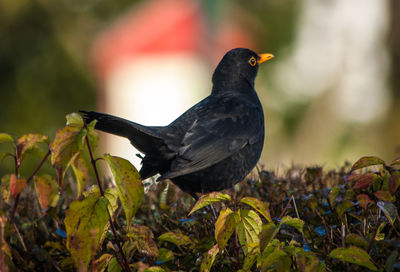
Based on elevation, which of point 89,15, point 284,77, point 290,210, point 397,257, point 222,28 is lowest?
point 397,257

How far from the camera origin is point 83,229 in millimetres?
2205

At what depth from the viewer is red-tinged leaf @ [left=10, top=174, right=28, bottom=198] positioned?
2295 millimetres

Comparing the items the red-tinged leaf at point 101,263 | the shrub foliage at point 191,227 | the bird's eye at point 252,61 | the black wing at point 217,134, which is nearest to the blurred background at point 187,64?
the bird's eye at point 252,61

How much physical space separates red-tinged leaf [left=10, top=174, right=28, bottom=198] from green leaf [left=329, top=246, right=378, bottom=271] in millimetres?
1211

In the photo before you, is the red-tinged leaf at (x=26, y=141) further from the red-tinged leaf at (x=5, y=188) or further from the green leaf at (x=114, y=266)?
the green leaf at (x=114, y=266)

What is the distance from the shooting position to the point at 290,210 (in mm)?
3189

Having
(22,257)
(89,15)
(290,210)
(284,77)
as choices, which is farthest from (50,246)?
(89,15)

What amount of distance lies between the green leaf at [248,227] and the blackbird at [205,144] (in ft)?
3.81

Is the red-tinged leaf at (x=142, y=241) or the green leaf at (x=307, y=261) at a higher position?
the red-tinged leaf at (x=142, y=241)

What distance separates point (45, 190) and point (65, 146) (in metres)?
0.49

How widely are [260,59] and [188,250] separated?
8.97 feet

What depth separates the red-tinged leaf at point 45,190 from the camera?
254cm

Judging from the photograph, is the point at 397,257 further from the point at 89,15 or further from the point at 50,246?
the point at 89,15

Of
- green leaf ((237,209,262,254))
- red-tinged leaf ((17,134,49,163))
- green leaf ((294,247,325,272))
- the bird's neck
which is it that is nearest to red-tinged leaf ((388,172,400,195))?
green leaf ((294,247,325,272))
